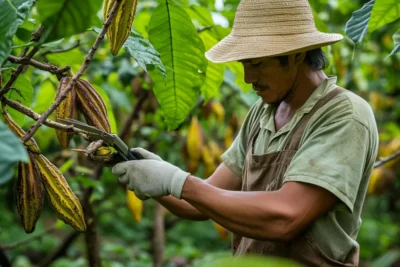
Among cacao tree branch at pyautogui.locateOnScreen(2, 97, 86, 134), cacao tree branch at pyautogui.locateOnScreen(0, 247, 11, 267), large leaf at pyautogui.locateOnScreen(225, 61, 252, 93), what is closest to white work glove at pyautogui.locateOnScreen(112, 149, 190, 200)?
cacao tree branch at pyautogui.locateOnScreen(2, 97, 86, 134)

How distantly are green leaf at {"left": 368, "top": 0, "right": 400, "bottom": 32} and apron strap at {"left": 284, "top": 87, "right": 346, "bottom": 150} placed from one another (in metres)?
0.23

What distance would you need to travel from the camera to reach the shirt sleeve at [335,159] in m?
1.68

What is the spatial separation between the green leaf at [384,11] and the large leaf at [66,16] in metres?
0.87

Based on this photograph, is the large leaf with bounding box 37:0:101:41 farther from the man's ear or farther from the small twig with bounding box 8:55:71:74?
the man's ear

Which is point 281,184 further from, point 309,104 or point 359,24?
point 359,24

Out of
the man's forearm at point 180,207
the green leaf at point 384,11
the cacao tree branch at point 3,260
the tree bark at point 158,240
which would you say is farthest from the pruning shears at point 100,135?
the tree bark at point 158,240

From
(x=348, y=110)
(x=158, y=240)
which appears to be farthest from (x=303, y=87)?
(x=158, y=240)

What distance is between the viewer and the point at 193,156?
3541 millimetres

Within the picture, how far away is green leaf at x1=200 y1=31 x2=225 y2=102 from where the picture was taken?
85.0 inches

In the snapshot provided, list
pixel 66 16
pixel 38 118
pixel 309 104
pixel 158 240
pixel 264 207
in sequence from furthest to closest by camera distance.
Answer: pixel 158 240 → pixel 309 104 → pixel 264 207 → pixel 38 118 → pixel 66 16

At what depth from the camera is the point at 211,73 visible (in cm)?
218

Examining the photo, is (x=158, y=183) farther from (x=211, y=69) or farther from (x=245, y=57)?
(x=211, y=69)

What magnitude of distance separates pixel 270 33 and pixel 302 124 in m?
0.26

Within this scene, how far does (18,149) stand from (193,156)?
2723 millimetres
